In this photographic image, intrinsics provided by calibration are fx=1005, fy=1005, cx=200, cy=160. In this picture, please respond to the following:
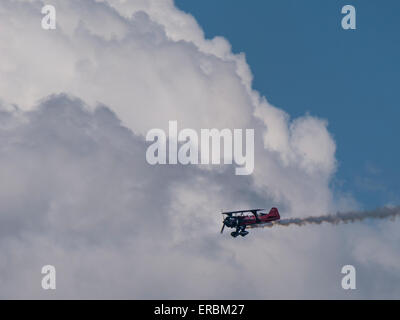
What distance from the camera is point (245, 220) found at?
621 ft

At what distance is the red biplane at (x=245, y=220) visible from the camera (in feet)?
620

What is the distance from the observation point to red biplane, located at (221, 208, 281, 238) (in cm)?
18888
